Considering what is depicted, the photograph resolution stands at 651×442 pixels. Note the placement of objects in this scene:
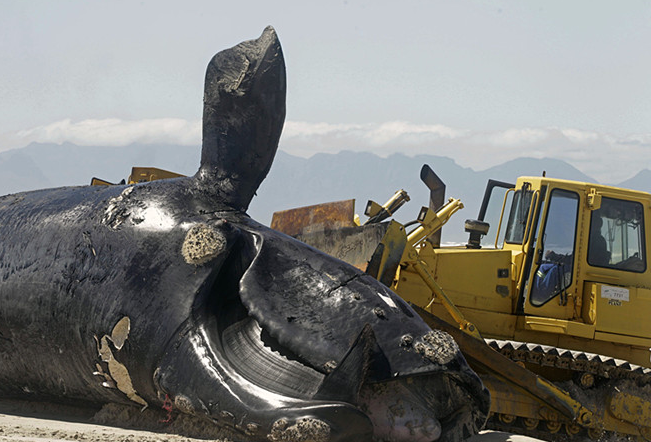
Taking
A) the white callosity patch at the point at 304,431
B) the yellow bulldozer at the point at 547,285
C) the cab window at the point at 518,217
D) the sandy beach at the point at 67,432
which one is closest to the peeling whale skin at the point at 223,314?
the white callosity patch at the point at 304,431

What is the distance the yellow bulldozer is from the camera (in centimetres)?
1001

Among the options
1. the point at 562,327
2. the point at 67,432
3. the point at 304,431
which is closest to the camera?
the point at 304,431

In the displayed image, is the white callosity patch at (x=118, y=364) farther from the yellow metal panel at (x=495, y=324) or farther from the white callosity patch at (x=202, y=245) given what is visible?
the yellow metal panel at (x=495, y=324)

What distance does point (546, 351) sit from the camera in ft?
33.4

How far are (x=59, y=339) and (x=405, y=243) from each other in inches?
242

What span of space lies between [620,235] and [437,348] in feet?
26.6

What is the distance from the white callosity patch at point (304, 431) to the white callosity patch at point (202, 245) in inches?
40.4

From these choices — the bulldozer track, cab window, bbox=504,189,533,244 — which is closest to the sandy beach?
the bulldozer track

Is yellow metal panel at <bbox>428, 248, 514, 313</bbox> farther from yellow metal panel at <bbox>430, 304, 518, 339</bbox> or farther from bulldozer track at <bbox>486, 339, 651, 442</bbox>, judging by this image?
bulldozer track at <bbox>486, 339, 651, 442</bbox>

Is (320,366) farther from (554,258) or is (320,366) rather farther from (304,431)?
(554,258)

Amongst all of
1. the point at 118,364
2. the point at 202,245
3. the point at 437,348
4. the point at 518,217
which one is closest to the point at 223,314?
the point at 202,245

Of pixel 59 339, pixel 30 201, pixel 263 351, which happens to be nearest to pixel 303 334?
pixel 263 351

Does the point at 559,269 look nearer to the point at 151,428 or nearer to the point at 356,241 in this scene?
the point at 356,241

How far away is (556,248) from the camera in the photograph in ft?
36.0
